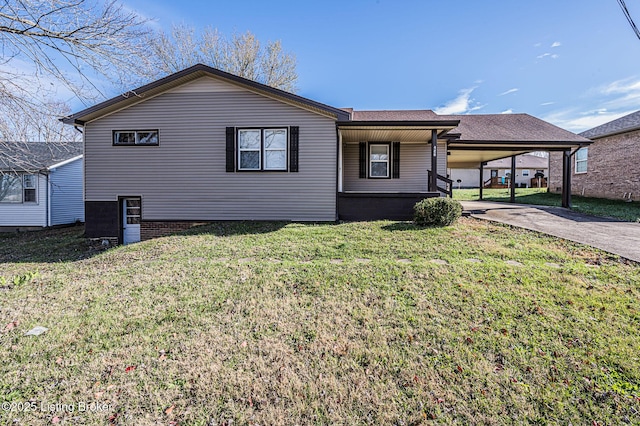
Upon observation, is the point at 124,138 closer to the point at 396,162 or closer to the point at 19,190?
the point at 19,190

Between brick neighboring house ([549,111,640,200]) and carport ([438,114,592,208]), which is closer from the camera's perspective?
carport ([438,114,592,208])

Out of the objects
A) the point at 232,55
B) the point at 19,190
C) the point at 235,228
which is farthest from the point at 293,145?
the point at 19,190

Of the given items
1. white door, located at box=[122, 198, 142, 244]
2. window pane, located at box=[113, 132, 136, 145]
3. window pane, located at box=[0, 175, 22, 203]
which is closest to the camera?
window pane, located at box=[113, 132, 136, 145]

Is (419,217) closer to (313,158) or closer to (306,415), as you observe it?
(313,158)

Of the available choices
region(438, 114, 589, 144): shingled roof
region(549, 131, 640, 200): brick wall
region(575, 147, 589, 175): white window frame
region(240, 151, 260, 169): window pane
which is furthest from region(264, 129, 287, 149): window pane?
region(575, 147, 589, 175): white window frame

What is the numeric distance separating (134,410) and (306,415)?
1.39 m

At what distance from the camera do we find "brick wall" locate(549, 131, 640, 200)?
45.5 ft

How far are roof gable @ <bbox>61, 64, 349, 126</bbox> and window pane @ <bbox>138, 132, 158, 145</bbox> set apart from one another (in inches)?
39.3

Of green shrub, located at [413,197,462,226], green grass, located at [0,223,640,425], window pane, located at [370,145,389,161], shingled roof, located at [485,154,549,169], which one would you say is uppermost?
shingled roof, located at [485,154,549,169]

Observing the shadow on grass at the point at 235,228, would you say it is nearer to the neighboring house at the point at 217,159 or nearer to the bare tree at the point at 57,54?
the neighboring house at the point at 217,159

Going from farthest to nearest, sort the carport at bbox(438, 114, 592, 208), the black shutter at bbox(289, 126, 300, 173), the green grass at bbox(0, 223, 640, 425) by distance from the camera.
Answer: the carport at bbox(438, 114, 592, 208)
the black shutter at bbox(289, 126, 300, 173)
the green grass at bbox(0, 223, 640, 425)

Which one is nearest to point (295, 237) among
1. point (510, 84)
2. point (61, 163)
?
point (510, 84)

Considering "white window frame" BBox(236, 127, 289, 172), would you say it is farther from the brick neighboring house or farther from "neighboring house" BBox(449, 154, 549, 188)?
"neighboring house" BBox(449, 154, 549, 188)

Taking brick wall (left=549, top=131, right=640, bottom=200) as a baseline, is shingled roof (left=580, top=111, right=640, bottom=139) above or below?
above
